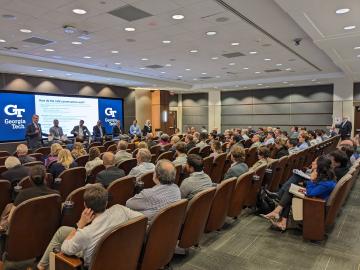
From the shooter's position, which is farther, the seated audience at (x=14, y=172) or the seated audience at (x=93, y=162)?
the seated audience at (x=93, y=162)

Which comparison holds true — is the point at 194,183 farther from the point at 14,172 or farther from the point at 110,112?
the point at 110,112

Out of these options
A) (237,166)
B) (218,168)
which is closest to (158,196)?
(237,166)

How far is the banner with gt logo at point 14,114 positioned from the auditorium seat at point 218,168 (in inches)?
364

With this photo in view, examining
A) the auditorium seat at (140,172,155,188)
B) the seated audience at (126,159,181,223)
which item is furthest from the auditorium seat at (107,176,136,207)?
the seated audience at (126,159,181,223)

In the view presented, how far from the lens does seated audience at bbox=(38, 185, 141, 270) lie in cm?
183

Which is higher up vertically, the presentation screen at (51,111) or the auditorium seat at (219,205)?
the presentation screen at (51,111)

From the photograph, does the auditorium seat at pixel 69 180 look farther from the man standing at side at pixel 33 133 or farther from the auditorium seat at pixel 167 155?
the man standing at side at pixel 33 133

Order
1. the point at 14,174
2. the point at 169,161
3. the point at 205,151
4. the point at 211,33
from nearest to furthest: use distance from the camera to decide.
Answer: the point at 169,161
the point at 14,174
the point at 211,33
the point at 205,151

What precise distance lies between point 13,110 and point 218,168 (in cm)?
935

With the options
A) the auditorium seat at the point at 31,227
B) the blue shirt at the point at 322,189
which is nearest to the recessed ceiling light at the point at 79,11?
the auditorium seat at the point at 31,227

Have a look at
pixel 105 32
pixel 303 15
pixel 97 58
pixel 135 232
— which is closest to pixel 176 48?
pixel 105 32

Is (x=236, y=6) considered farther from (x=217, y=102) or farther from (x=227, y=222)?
(x=217, y=102)

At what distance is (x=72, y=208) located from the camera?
2.75 meters

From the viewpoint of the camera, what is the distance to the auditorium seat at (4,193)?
3297 millimetres
